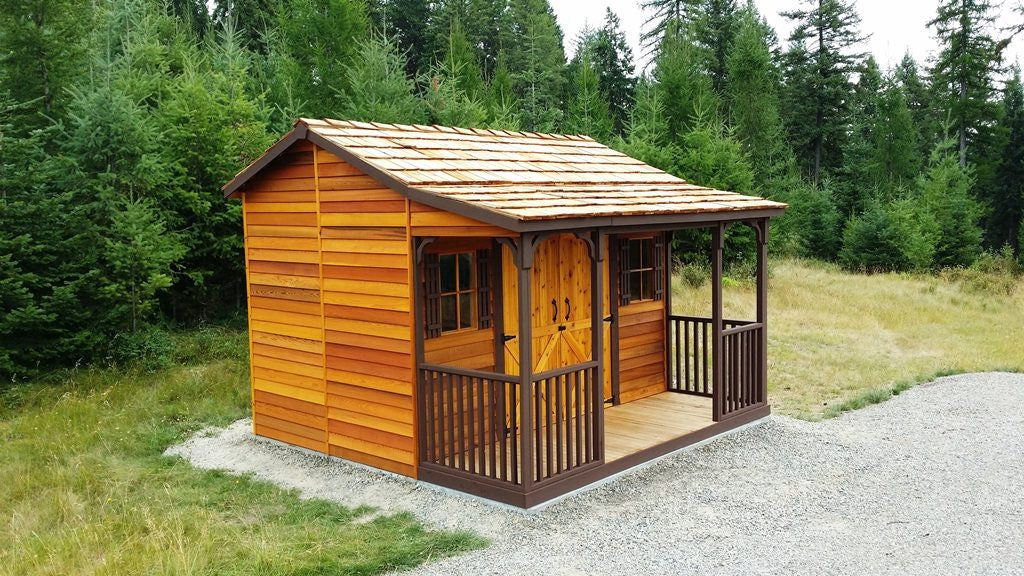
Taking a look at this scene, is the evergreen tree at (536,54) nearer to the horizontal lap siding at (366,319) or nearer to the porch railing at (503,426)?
the horizontal lap siding at (366,319)

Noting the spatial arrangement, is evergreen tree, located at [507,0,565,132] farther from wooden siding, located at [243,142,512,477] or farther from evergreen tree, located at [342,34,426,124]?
wooden siding, located at [243,142,512,477]

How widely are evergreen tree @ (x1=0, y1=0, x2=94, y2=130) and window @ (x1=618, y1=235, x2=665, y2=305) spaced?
8.64 meters

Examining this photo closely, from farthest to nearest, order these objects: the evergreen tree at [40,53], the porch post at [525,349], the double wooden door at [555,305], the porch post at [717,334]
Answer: the evergreen tree at [40,53] < the porch post at [717,334] < the double wooden door at [555,305] < the porch post at [525,349]

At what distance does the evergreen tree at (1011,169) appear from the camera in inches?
1233

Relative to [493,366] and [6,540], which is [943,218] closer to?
[493,366]

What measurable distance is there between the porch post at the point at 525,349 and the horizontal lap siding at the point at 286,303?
8.08 ft

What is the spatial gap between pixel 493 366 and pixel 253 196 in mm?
3117

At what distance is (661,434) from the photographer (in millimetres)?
8008

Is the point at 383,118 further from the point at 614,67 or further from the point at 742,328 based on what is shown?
the point at 614,67

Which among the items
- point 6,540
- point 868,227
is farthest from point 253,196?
point 868,227

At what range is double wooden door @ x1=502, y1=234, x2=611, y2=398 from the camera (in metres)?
7.81

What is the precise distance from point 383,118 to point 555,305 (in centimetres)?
813

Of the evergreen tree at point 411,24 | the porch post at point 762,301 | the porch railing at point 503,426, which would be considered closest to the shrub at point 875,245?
the porch post at point 762,301

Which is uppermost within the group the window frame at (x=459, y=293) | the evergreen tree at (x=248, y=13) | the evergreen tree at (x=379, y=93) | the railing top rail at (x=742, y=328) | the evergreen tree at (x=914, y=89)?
the evergreen tree at (x=248, y=13)
